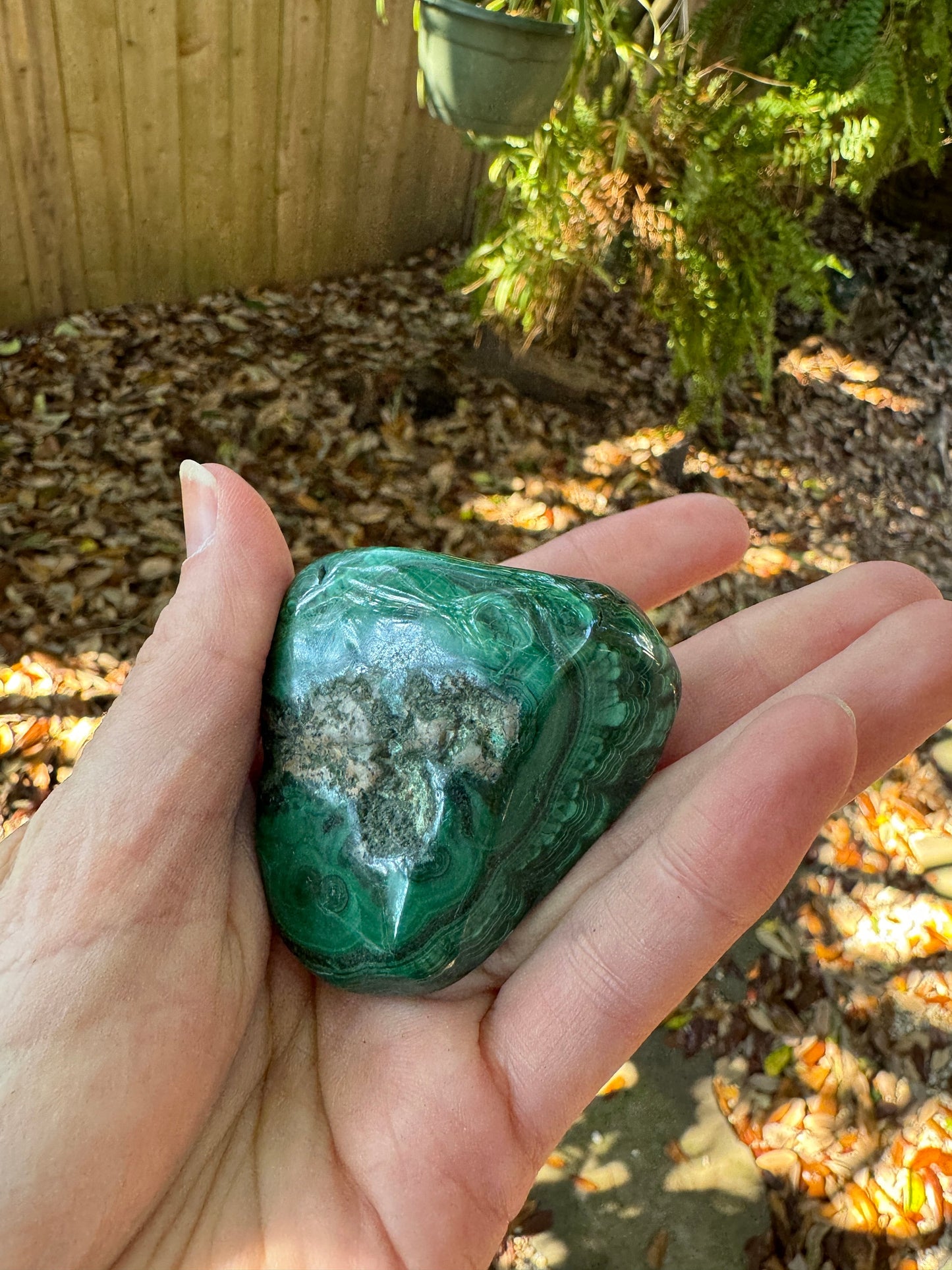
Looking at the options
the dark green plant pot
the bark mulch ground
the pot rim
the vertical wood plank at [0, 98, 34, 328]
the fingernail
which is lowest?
the bark mulch ground

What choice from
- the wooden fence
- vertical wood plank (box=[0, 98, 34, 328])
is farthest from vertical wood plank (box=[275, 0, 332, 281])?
vertical wood plank (box=[0, 98, 34, 328])

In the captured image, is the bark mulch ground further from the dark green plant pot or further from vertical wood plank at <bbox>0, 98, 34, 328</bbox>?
the dark green plant pot

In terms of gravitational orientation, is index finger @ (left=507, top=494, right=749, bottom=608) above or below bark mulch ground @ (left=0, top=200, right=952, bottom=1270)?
above

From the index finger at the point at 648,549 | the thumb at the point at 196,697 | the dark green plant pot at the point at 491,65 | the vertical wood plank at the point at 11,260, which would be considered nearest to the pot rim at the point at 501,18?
the dark green plant pot at the point at 491,65

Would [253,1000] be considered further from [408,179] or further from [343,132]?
[408,179]

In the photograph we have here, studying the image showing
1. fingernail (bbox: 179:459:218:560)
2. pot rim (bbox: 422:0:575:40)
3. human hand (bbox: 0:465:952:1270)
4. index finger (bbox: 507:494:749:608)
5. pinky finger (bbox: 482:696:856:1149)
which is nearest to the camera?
human hand (bbox: 0:465:952:1270)

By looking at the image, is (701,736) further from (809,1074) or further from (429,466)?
(429,466)
